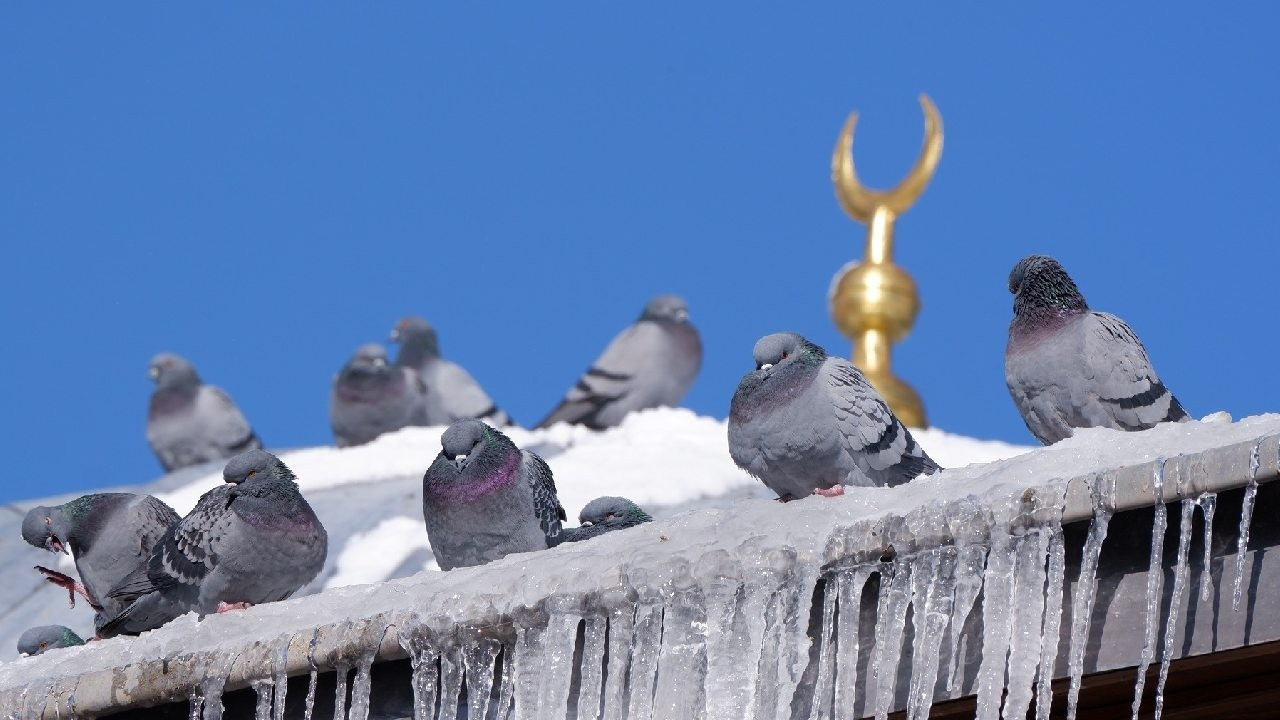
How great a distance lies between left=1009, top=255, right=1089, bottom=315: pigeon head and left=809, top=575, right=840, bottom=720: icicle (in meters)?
2.25

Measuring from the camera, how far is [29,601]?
13344mm

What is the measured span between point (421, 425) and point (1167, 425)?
527 inches

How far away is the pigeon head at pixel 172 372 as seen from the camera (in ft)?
62.3

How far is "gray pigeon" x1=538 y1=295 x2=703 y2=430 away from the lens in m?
17.7

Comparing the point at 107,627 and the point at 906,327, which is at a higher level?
the point at 906,327

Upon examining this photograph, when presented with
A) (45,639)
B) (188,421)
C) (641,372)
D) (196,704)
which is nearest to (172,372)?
(188,421)

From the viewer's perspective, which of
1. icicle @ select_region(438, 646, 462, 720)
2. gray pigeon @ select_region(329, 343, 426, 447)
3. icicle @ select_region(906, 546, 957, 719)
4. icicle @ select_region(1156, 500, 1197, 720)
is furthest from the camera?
gray pigeon @ select_region(329, 343, 426, 447)

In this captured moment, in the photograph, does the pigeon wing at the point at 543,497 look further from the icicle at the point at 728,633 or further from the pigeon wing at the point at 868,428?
the icicle at the point at 728,633

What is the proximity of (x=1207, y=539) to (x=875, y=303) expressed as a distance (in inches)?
616

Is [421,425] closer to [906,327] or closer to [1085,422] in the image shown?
[906,327]

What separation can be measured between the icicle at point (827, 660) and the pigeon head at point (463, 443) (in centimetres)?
Result: 259

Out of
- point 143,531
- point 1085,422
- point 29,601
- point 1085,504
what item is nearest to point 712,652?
point 1085,504

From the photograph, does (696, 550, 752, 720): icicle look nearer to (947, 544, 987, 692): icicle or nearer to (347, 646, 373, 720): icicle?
(947, 544, 987, 692): icicle

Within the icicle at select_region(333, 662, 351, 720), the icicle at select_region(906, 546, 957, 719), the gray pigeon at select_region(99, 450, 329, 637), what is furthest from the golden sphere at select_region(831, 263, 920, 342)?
the icicle at select_region(906, 546, 957, 719)
